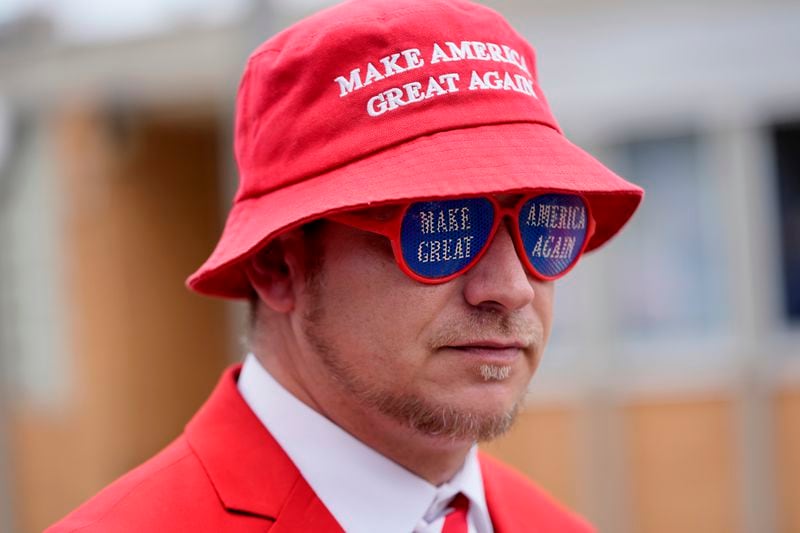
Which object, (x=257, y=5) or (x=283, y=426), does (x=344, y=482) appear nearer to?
(x=283, y=426)

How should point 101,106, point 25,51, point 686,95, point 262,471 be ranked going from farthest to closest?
point 101,106 → point 686,95 → point 25,51 → point 262,471

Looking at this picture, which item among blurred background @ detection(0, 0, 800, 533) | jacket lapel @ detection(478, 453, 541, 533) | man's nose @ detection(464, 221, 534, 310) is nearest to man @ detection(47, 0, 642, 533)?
man's nose @ detection(464, 221, 534, 310)

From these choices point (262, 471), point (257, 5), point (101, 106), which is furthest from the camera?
point (101, 106)

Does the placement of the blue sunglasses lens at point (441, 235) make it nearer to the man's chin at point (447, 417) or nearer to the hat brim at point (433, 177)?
the hat brim at point (433, 177)

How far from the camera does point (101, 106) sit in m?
8.21

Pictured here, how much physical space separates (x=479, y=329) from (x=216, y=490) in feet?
1.79

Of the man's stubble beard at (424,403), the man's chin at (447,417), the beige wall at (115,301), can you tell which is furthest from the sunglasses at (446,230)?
the beige wall at (115,301)

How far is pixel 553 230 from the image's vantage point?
2031 mm

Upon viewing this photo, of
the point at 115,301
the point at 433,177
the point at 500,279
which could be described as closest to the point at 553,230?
the point at 500,279

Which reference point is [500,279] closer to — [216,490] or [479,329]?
[479,329]

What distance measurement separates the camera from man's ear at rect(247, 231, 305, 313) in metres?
2.07

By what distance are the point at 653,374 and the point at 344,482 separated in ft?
18.2

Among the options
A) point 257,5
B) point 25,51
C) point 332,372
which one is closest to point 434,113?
point 332,372

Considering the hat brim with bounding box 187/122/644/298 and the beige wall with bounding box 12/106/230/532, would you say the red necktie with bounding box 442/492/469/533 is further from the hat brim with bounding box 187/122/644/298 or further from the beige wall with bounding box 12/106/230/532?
the beige wall with bounding box 12/106/230/532
